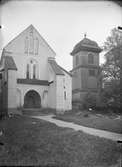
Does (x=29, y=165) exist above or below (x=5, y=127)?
below

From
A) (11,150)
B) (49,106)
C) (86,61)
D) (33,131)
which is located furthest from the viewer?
(49,106)

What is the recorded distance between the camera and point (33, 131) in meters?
2.24

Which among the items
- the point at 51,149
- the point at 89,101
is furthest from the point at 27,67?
the point at 51,149

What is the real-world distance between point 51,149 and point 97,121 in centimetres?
79

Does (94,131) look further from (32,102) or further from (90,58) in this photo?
(32,102)

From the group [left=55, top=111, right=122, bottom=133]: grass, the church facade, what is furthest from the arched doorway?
[left=55, top=111, right=122, bottom=133]: grass

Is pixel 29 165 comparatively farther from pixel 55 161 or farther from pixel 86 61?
pixel 86 61

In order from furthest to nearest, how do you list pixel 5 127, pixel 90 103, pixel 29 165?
1. pixel 90 103
2. pixel 5 127
3. pixel 29 165

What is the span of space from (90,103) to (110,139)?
2.40ft

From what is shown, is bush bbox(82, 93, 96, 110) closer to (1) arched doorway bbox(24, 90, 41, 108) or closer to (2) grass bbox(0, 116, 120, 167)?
(2) grass bbox(0, 116, 120, 167)

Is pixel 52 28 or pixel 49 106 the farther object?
pixel 49 106

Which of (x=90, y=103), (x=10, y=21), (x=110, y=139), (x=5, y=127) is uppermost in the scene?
(x=10, y=21)

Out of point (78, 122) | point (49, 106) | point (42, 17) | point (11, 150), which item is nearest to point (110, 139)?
point (78, 122)

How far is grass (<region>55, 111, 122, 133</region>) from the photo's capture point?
88.2 inches
